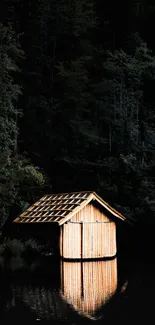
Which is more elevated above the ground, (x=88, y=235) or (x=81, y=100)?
(x=81, y=100)

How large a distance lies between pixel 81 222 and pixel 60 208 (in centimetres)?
146

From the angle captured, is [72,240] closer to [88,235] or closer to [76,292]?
[88,235]

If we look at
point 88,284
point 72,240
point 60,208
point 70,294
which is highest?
point 60,208

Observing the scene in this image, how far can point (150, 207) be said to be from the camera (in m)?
39.3

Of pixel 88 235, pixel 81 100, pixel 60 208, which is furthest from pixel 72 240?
pixel 81 100

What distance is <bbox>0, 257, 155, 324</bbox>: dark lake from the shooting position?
16.2 meters

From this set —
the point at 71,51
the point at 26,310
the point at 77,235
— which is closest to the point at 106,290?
the point at 26,310

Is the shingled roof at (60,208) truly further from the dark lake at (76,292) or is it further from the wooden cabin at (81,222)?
the dark lake at (76,292)

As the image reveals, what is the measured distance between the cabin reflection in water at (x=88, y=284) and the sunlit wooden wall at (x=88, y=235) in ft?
3.64

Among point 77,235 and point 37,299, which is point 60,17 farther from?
point 37,299

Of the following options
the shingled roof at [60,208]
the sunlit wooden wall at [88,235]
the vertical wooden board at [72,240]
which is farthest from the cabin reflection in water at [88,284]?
the shingled roof at [60,208]

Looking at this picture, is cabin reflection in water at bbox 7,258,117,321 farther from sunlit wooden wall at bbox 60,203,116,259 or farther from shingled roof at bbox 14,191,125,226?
shingled roof at bbox 14,191,125,226

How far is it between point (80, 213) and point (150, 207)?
9.90m

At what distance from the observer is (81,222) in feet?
101
